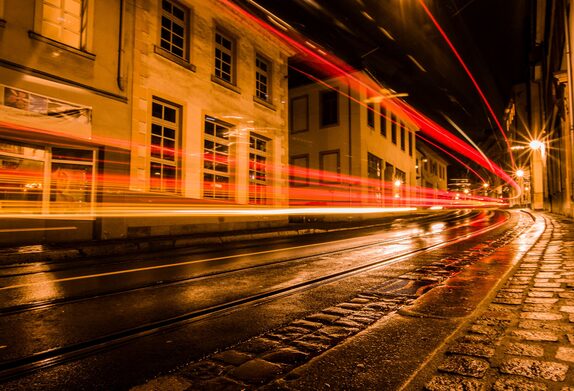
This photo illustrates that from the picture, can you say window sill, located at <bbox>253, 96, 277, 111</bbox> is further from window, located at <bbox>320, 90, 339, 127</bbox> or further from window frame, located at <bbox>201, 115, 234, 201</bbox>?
window, located at <bbox>320, 90, 339, 127</bbox>

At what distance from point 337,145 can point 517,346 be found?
854 inches

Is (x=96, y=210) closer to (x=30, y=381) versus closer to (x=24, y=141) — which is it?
(x=24, y=141)

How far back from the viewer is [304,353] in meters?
2.81

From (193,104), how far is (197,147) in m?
1.63

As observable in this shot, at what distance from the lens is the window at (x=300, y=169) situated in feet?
82.9

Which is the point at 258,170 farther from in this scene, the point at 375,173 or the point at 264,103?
the point at 375,173

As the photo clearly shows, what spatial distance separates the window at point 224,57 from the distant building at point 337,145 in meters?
7.95

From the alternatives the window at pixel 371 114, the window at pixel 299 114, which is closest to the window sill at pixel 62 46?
the window at pixel 299 114

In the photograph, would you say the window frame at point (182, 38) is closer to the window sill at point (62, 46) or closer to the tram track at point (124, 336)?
the window sill at point (62, 46)

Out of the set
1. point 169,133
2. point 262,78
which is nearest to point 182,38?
point 169,133

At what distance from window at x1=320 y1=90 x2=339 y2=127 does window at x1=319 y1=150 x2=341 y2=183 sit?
2.06 m

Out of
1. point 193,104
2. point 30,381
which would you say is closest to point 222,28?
point 193,104

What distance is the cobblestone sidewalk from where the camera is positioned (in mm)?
2264

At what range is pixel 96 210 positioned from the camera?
10.9 metres
